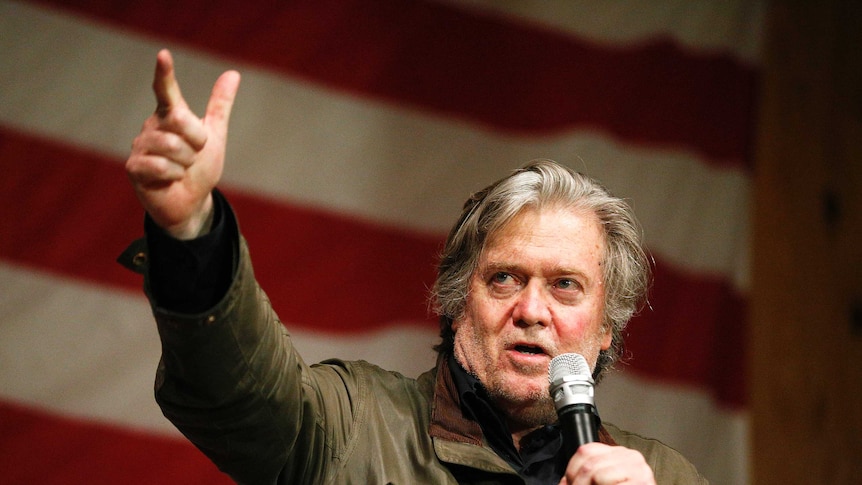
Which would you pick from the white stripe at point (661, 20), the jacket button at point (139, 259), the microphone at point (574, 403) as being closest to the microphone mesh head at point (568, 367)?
the microphone at point (574, 403)

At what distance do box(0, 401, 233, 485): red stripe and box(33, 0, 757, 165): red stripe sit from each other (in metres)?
0.96

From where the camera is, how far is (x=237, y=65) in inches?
97.6

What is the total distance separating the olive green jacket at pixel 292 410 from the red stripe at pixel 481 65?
119cm

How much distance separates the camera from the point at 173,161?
3.43 feet

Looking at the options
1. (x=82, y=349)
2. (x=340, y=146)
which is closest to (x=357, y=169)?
(x=340, y=146)

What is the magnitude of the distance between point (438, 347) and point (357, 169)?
3.19ft

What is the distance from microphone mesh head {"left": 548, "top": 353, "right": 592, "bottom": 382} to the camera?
1223mm

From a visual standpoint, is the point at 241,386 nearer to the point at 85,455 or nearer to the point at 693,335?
the point at 85,455

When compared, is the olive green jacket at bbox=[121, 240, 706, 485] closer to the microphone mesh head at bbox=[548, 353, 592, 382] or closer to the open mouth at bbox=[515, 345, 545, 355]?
the open mouth at bbox=[515, 345, 545, 355]

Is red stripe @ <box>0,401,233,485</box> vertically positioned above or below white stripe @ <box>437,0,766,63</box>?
below

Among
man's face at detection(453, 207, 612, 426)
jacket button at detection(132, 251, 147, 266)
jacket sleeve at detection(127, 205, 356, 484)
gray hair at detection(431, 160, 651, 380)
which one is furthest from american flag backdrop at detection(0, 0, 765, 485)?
jacket button at detection(132, 251, 147, 266)

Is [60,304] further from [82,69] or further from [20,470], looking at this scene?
[82,69]

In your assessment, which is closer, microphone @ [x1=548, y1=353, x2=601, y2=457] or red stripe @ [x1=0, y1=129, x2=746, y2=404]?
microphone @ [x1=548, y1=353, x2=601, y2=457]

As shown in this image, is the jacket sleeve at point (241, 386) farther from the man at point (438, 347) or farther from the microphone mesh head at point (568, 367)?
the microphone mesh head at point (568, 367)
